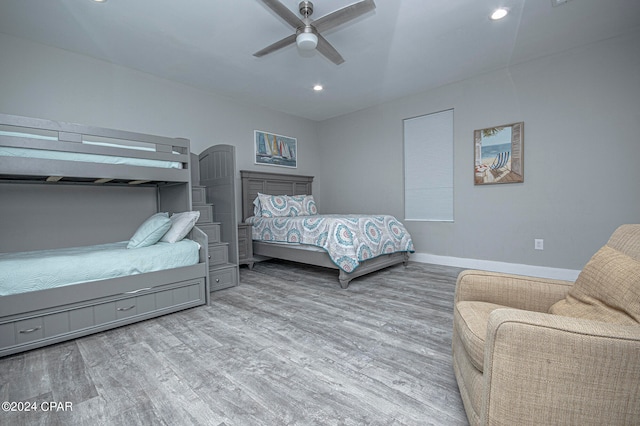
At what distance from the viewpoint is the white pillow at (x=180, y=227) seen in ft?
8.80

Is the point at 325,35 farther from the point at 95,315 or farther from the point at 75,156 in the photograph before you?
the point at 95,315

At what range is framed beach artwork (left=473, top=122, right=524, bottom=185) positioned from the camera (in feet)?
11.3

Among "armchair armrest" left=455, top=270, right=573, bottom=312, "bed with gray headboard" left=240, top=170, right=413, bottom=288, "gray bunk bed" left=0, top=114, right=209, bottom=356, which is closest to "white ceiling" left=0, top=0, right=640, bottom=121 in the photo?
"gray bunk bed" left=0, top=114, right=209, bottom=356

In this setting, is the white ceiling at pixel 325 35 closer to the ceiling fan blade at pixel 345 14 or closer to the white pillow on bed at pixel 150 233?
the ceiling fan blade at pixel 345 14

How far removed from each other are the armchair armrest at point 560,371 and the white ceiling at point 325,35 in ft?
8.23

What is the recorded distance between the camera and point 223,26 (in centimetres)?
261

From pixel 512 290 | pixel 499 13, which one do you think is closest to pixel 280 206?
pixel 499 13

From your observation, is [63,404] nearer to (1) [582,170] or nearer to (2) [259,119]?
(2) [259,119]

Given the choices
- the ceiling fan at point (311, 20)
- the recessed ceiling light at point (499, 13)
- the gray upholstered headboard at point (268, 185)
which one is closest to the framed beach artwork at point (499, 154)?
the recessed ceiling light at point (499, 13)

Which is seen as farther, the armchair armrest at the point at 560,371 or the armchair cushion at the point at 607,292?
the armchair cushion at the point at 607,292

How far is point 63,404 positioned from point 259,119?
13.8ft

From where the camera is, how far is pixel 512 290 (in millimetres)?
1396

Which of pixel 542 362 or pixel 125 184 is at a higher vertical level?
pixel 125 184

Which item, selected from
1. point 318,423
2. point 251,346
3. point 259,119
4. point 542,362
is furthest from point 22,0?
point 542,362
